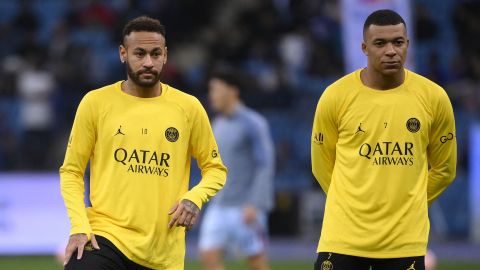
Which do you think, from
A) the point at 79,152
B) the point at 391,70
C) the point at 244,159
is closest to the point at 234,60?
the point at 244,159

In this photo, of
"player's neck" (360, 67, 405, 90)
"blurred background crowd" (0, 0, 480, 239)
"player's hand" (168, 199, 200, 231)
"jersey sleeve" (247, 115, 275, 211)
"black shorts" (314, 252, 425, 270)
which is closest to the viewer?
"player's hand" (168, 199, 200, 231)

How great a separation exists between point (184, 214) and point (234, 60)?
14.6 m

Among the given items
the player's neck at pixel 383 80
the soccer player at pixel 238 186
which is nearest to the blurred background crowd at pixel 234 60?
the soccer player at pixel 238 186

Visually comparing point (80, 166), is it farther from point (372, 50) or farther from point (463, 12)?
point (463, 12)

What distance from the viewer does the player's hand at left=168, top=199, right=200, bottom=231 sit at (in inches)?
281

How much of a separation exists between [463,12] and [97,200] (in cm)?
1662

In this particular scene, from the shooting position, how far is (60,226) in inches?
699

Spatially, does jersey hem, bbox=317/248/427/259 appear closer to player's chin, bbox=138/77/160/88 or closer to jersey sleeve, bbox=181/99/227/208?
jersey sleeve, bbox=181/99/227/208

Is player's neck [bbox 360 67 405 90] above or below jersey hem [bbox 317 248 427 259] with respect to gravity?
above

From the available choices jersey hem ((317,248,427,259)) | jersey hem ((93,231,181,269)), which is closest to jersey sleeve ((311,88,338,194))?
jersey hem ((317,248,427,259))

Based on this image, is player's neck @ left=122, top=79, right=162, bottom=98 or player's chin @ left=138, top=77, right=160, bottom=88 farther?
player's neck @ left=122, top=79, right=162, bottom=98

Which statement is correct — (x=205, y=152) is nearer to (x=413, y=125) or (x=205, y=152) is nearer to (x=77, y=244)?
(x=77, y=244)

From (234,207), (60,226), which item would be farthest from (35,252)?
(234,207)

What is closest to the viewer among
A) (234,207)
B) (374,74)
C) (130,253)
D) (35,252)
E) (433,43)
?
(130,253)
